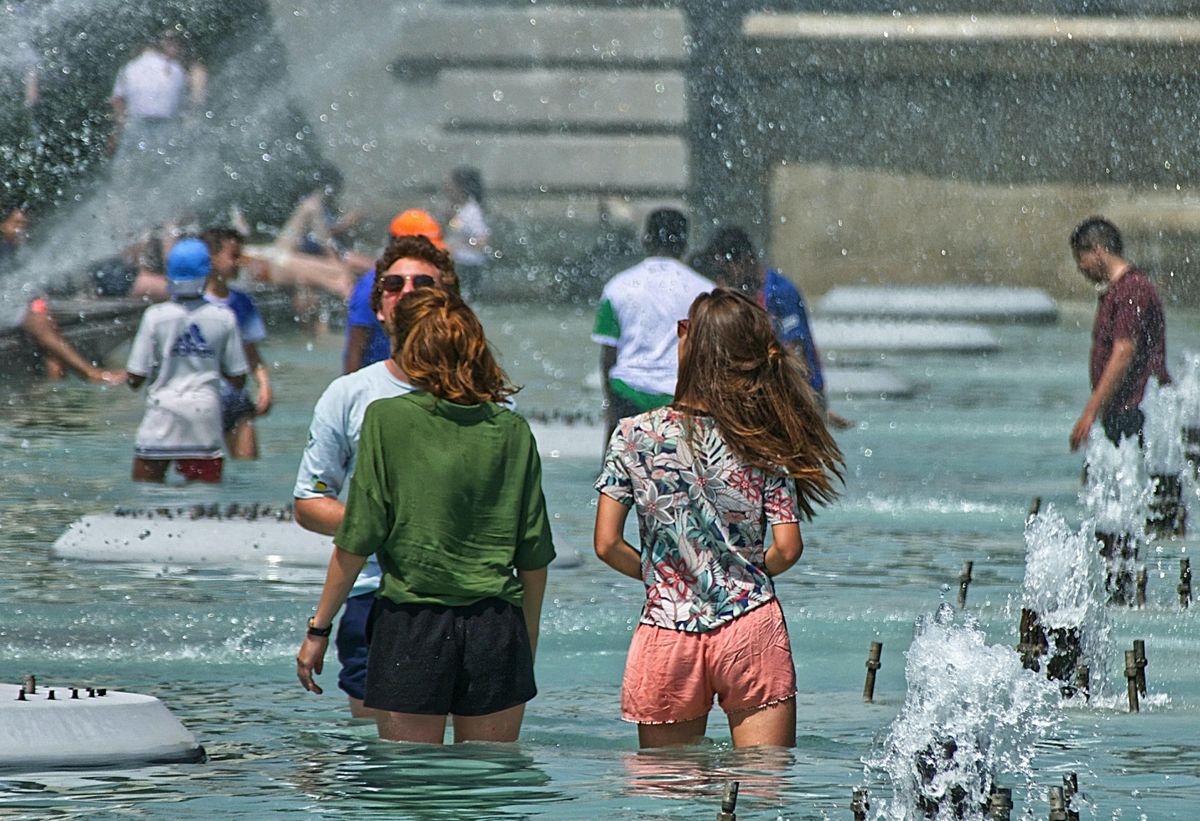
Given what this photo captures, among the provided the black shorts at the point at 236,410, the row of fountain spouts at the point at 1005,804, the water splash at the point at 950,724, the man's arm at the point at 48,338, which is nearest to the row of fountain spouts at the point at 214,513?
the black shorts at the point at 236,410

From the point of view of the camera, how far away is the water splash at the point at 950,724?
4.91 m

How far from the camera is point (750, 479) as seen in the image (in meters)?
5.24

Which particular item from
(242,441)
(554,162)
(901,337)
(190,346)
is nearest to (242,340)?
(190,346)

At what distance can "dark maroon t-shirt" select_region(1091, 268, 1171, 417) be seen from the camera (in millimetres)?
9672

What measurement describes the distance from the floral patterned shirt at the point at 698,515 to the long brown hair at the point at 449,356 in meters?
0.31

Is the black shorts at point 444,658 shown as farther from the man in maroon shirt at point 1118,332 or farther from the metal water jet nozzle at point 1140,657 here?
the man in maroon shirt at point 1118,332

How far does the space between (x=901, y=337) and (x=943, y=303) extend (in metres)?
1.86

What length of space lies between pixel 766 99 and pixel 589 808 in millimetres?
18766

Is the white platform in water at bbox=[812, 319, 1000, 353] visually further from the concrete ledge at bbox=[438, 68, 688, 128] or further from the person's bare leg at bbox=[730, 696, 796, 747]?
the person's bare leg at bbox=[730, 696, 796, 747]

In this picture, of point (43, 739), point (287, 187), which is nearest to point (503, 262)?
point (287, 187)

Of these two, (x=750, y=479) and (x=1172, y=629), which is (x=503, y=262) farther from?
(x=750, y=479)

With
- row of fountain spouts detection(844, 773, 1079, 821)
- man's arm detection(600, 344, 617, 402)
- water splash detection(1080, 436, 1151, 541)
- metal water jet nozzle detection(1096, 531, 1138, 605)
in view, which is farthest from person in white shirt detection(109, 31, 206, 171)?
row of fountain spouts detection(844, 773, 1079, 821)

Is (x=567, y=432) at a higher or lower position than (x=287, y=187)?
lower

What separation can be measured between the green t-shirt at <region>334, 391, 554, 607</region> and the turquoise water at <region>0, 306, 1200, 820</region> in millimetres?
398
